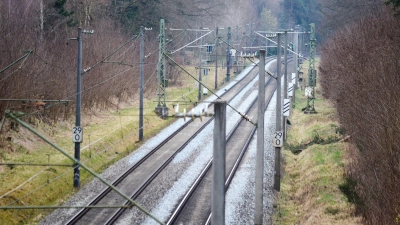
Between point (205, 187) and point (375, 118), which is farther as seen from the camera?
point (205, 187)

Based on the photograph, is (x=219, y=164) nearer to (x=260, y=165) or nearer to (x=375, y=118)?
(x=260, y=165)

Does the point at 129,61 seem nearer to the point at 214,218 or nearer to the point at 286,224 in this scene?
the point at 286,224

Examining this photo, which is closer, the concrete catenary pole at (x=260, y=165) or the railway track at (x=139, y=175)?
the concrete catenary pole at (x=260, y=165)

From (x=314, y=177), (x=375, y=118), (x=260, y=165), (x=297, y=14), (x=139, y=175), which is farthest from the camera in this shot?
(x=297, y=14)

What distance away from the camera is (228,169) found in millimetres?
25391

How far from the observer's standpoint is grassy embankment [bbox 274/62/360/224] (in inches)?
719

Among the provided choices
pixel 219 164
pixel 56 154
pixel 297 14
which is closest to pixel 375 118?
pixel 219 164

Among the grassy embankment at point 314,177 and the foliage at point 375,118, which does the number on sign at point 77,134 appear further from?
the foliage at point 375,118

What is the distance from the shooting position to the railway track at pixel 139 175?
18.3m

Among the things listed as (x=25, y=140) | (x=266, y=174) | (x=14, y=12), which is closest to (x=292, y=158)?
(x=266, y=174)

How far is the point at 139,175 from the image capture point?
2402cm

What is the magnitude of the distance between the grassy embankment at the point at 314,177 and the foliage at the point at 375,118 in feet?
2.21

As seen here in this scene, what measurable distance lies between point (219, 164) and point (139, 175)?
46.7ft

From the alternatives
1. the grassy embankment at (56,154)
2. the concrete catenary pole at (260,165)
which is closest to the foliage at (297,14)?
the grassy embankment at (56,154)
